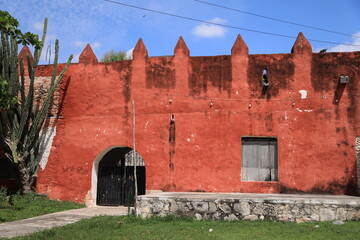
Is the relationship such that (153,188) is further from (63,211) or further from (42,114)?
(42,114)

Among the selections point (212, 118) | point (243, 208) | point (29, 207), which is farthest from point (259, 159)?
point (29, 207)

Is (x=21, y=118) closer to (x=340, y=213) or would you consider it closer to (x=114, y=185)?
(x=114, y=185)

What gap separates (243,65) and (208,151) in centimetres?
303

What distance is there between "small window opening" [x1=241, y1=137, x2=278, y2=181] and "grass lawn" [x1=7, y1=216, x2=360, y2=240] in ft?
10.7

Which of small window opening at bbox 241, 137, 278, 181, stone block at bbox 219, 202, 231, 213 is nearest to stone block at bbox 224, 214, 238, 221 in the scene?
stone block at bbox 219, 202, 231, 213

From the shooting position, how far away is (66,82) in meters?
13.7

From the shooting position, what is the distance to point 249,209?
9.13 m

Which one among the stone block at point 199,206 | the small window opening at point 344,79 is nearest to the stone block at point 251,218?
the stone block at point 199,206

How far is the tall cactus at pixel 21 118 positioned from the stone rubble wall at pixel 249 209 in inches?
199

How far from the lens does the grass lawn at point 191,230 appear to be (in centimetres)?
727

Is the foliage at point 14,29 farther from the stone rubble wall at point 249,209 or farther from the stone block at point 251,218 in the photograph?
the stone block at point 251,218

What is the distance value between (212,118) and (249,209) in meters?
3.95

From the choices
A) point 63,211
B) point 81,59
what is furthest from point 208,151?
point 81,59

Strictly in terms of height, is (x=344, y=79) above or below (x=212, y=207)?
above
